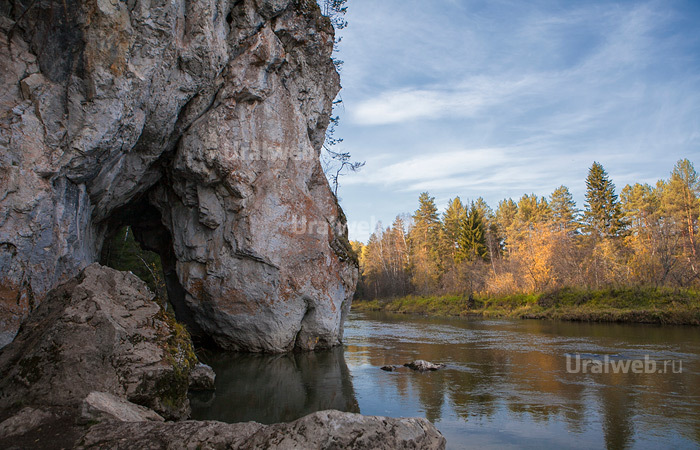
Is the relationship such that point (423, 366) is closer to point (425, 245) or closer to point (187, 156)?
point (187, 156)

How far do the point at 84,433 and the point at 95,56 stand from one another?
24.4 feet

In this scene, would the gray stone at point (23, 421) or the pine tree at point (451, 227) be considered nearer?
the gray stone at point (23, 421)

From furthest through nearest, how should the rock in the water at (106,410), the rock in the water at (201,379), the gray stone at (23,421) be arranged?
the rock in the water at (201,379) → the rock in the water at (106,410) → the gray stone at (23,421)

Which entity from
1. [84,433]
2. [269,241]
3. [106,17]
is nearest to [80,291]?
[84,433]

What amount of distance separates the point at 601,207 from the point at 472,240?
1381cm

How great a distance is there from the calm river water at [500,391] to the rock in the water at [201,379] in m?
0.36

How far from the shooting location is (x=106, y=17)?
9039 mm

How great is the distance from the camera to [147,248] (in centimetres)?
2006

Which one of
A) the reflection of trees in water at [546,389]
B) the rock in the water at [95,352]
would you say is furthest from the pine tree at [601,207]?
the rock in the water at [95,352]

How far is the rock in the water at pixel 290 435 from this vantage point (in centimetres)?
429

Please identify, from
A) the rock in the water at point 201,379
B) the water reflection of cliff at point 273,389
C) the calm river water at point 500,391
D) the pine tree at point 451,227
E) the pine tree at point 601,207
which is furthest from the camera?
the pine tree at point 451,227

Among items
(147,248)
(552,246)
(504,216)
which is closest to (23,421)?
(147,248)

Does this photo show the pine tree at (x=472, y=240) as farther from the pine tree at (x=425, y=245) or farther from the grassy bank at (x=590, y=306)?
the grassy bank at (x=590, y=306)

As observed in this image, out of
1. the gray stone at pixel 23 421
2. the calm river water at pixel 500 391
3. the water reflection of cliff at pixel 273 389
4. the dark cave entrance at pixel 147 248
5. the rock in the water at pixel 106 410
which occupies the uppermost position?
the dark cave entrance at pixel 147 248
